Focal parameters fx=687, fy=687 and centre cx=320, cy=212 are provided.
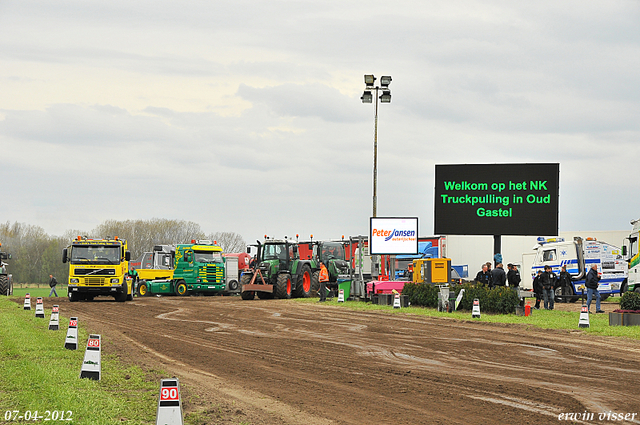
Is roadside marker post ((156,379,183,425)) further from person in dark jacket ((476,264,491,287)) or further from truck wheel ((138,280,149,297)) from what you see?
truck wheel ((138,280,149,297))

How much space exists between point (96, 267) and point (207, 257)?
9.38 metres

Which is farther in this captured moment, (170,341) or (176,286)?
(176,286)

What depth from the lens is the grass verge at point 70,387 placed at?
7410 millimetres

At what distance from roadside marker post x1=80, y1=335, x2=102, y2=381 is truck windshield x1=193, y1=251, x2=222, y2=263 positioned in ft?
97.9

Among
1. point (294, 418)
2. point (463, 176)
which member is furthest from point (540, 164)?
point (294, 418)

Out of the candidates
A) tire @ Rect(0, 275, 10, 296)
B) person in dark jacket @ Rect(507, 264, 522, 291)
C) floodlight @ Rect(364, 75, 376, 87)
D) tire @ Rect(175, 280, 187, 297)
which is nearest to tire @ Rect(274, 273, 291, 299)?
tire @ Rect(175, 280, 187, 297)

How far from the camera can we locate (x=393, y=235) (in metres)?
31.3

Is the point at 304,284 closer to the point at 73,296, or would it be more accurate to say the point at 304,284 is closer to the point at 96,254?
the point at 96,254

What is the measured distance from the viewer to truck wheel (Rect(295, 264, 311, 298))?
3394 cm

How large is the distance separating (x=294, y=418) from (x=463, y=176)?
63.0ft

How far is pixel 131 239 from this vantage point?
321 feet

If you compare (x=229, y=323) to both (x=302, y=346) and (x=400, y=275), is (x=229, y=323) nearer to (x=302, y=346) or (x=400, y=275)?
(x=302, y=346)

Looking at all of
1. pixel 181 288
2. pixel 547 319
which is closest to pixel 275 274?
pixel 181 288

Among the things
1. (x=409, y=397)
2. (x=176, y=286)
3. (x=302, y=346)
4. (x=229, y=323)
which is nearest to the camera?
(x=409, y=397)
